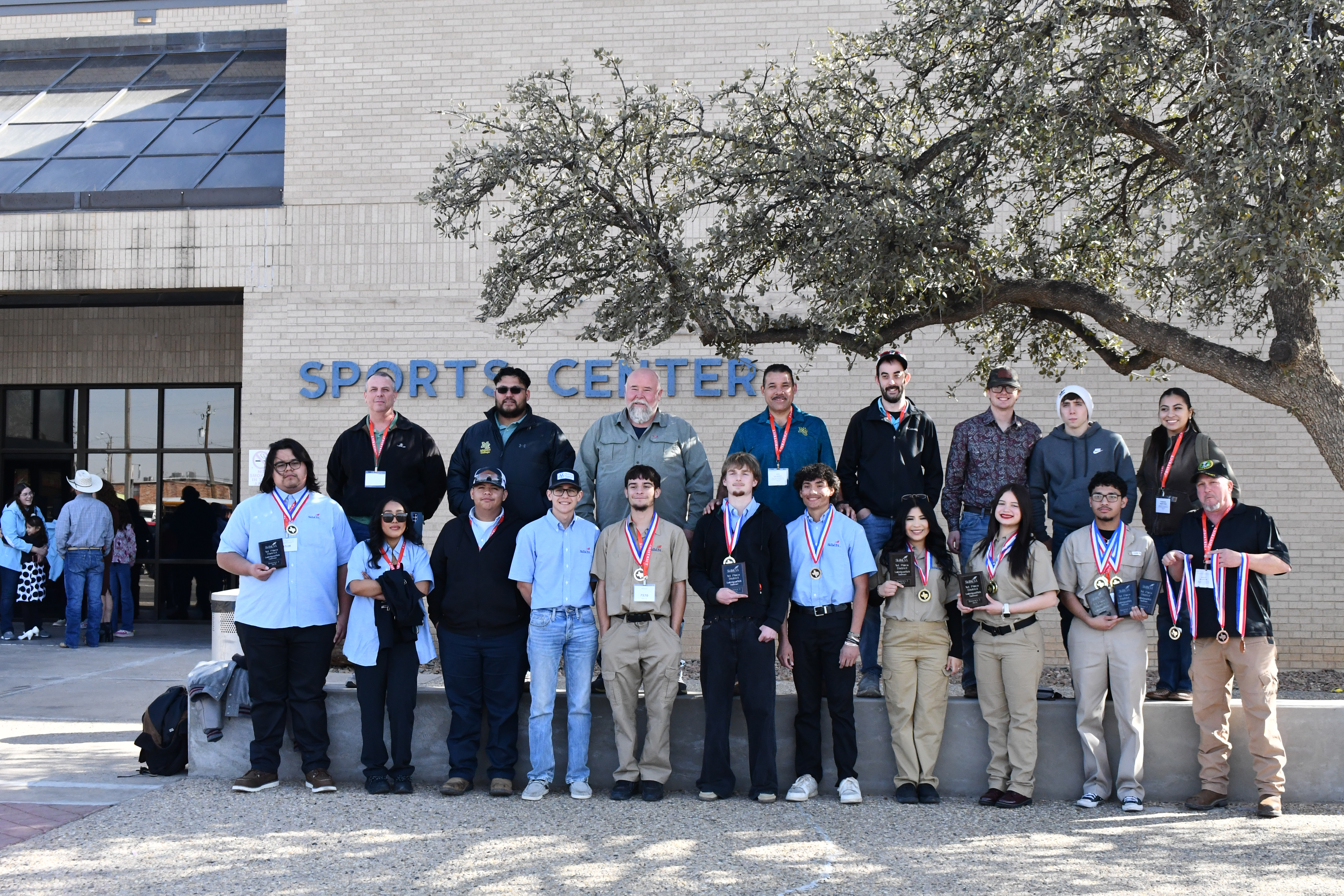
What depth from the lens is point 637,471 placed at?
645cm

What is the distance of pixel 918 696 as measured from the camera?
6.46 meters

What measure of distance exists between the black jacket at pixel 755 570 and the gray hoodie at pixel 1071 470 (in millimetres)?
1650

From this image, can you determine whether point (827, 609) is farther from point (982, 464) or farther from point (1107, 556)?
point (1107, 556)

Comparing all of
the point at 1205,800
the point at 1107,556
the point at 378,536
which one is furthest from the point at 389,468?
the point at 1205,800

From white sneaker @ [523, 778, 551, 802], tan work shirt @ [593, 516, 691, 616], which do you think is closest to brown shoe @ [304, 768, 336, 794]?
white sneaker @ [523, 778, 551, 802]

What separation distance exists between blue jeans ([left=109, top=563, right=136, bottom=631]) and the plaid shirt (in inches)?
409

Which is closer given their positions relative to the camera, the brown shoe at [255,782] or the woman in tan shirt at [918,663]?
the woman in tan shirt at [918,663]

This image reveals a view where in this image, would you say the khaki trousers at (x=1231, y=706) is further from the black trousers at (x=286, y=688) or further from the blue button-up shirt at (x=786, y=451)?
the black trousers at (x=286, y=688)

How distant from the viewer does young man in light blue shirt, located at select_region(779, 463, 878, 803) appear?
6.41 metres

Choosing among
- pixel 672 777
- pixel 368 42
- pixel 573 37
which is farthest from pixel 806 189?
pixel 368 42

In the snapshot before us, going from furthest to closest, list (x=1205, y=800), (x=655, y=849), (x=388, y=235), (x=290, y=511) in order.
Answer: (x=388, y=235)
(x=290, y=511)
(x=1205, y=800)
(x=655, y=849)

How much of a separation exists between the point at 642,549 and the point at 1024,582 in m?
2.13

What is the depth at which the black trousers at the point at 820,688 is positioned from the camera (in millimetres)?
6418

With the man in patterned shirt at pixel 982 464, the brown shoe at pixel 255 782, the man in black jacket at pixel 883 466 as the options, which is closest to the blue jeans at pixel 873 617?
the man in black jacket at pixel 883 466
